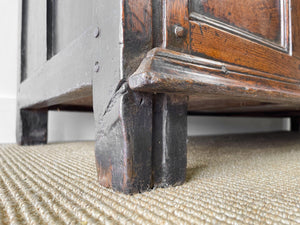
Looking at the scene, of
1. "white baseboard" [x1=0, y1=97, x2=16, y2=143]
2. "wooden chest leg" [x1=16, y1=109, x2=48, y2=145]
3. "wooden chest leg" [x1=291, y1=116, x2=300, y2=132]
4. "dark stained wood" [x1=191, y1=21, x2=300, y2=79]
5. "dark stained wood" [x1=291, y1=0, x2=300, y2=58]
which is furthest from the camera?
"wooden chest leg" [x1=291, y1=116, x2=300, y2=132]

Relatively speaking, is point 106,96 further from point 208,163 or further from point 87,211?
point 208,163

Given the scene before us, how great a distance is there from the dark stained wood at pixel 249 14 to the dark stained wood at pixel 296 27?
0.04 m

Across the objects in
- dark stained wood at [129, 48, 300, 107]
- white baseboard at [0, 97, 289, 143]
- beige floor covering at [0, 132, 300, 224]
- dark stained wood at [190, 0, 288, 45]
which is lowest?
beige floor covering at [0, 132, 300, 224]

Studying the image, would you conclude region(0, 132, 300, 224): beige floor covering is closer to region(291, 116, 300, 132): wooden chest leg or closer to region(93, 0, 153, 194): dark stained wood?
region(93, 0, 153, 194): dark stained wood

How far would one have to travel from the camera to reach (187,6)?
0.37 metres

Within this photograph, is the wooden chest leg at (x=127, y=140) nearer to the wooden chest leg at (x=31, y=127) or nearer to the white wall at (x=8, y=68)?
the wooden chest leg at (x=31, y=127)

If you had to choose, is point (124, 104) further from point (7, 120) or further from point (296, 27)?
point (7, 120)

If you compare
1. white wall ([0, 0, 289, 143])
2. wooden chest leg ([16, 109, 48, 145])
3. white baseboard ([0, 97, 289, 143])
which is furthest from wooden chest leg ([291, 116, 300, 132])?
wooden chest leg ([16, 109, 48, 145])

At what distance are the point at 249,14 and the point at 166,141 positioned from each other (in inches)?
12.9

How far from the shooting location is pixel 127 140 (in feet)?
1.03

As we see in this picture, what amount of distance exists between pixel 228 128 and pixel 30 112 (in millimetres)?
1387

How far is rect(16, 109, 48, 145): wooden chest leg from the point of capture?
0.87 m

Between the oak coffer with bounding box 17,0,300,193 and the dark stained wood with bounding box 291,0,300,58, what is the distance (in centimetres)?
10

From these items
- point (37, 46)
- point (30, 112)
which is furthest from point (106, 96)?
point (30, 112)
